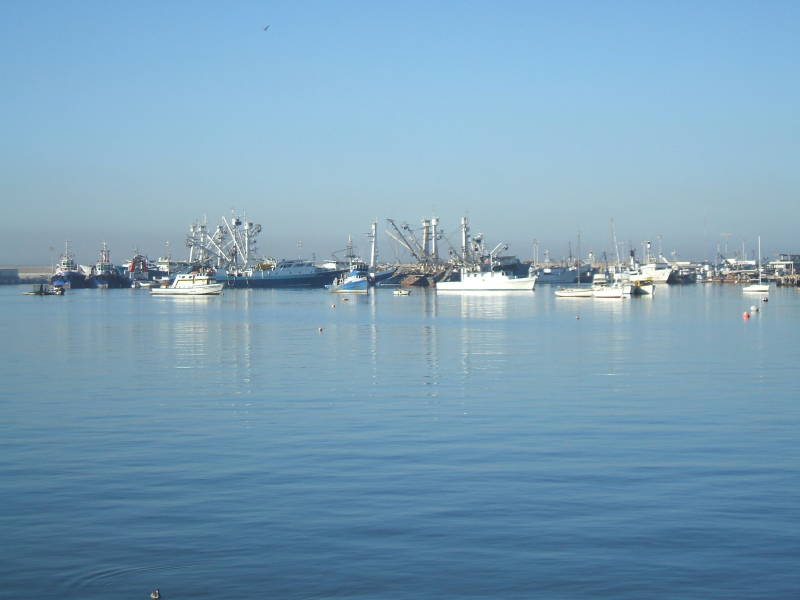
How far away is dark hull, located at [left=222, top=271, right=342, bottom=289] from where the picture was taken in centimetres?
18225

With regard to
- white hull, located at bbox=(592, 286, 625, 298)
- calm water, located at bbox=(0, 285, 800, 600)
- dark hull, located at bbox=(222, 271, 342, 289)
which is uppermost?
dark hull, located at bbox=(222, 271, 342, 289)

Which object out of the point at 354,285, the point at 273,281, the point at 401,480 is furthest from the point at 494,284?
the point at 401,480

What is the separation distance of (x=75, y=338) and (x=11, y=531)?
125 feet

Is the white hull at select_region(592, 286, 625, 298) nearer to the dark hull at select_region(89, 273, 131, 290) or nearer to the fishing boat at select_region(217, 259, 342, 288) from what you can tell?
the fishing boat at select_region(217, 259, 342, 288)

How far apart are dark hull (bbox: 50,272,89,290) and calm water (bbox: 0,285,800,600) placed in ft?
523

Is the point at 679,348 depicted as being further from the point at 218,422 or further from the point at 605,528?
the point at 605,528

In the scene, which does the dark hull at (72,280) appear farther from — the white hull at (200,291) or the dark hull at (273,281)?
the white hull at (200,291)

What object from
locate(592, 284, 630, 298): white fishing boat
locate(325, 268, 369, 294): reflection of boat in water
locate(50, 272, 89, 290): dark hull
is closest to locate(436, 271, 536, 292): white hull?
locate(325, 268, 369, 294): reflection of boat in water

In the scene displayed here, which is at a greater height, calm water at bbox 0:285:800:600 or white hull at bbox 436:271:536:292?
white hull at bbox 436:271:536:292

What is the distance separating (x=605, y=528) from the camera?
1256 centimetres

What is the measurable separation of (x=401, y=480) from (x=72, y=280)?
18628 centimetres

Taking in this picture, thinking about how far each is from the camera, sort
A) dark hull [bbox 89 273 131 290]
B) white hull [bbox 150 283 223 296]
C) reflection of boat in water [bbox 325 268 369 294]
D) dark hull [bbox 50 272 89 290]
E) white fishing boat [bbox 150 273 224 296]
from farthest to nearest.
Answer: dark hull [bbox 89 273 131 290] < dark hull [bbox 50 272 89 290] < reflection of boat in water [bbox 325 268 369 294] < white fishing boat [bbox 150 273 224 296] < white hull [bbox 150 283 223 296]

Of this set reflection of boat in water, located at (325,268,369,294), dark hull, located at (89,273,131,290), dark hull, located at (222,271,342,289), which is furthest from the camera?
dark hull, located at (89,273,131,290)

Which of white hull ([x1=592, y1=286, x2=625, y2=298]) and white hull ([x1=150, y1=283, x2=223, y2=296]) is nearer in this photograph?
white hull ([x1=592, y1=286, x2=625, y2=298])
